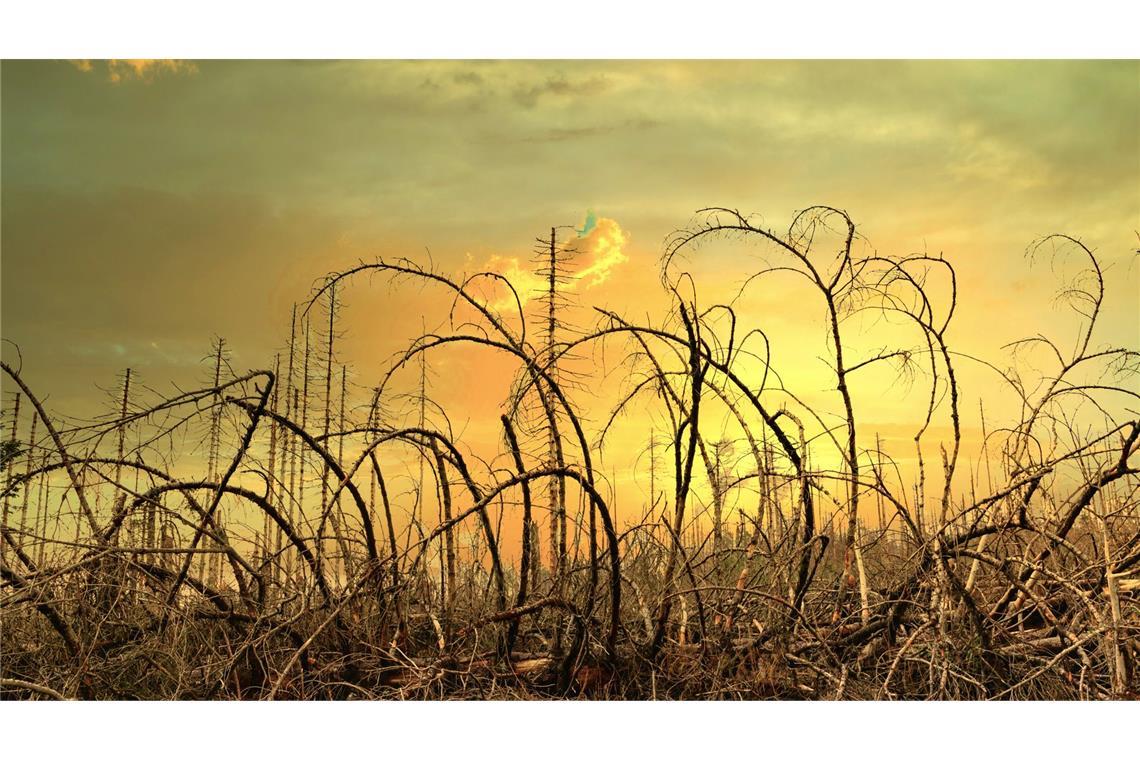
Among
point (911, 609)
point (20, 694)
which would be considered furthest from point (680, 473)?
point (20, 694)

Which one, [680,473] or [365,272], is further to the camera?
[365,272]

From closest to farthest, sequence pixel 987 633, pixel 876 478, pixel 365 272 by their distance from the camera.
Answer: pixel 876 478
pixel 987 633
pixel 365 272

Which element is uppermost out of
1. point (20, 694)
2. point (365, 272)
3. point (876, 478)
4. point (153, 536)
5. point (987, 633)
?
point (365, 272)

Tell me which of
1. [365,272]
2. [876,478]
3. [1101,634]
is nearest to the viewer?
[1101,634]

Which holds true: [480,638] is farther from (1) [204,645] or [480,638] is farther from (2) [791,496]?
(2) [791,496]

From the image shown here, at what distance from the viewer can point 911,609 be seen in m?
4.68

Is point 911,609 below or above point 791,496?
below

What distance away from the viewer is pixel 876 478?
4.04 metres

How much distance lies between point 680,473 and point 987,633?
147 centimetres

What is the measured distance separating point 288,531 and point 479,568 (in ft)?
3.05

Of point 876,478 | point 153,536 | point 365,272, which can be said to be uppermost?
point 365,272
